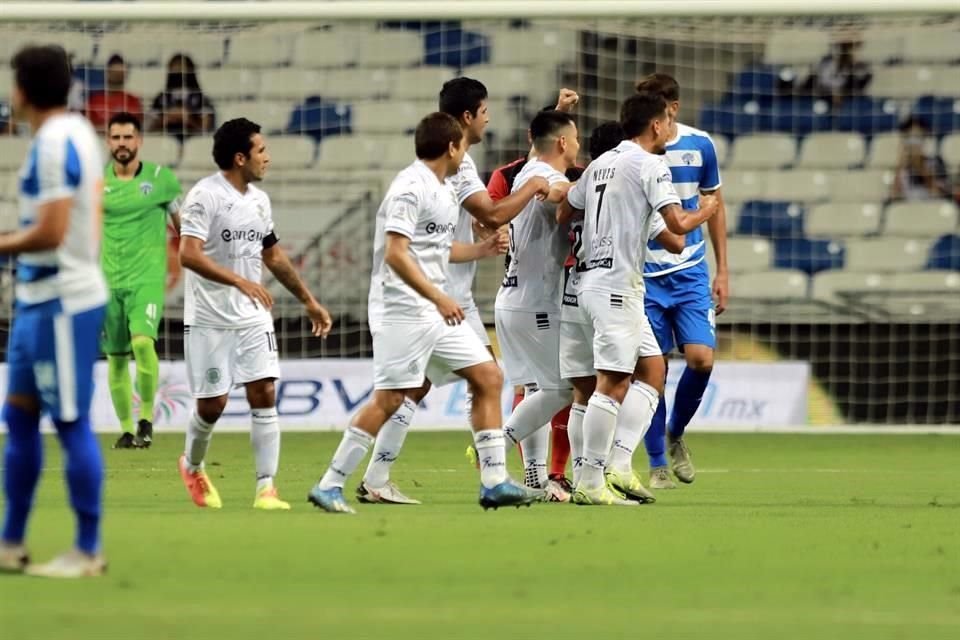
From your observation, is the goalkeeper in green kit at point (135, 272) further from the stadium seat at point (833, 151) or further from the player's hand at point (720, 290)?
the stadium seat at point (833, 151)

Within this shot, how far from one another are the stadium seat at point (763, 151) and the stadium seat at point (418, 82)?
2.83 meters

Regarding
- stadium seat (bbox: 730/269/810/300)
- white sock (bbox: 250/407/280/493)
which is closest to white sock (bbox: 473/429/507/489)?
white sock (bbox: 250/407/280/493)

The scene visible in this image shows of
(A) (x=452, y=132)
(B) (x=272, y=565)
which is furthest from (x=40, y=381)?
(A) (x=452, y=132)

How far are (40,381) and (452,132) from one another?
292 centimetres

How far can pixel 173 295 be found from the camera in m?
16.7

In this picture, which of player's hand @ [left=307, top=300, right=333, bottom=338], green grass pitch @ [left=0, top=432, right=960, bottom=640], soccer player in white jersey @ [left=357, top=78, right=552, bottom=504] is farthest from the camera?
player's hand @ [left=307, top=300, right=333, bottom=338]

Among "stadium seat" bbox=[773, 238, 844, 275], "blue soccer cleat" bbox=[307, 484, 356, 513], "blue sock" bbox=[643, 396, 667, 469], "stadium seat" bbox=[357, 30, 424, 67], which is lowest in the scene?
"blue sock" bbox=[643, 396, 667, 469]

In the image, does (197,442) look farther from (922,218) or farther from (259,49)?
(922,218)

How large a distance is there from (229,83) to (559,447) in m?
8.83

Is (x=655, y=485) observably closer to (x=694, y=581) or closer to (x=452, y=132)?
(x=452, y=132)

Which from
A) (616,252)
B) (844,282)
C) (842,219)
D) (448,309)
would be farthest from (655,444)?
(842,219)

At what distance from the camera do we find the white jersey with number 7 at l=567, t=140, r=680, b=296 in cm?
890

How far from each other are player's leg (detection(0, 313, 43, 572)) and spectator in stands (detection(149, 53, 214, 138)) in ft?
37.7

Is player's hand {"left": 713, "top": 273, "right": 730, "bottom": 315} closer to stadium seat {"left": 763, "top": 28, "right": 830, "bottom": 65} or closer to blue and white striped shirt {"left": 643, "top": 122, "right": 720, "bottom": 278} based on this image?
blue and white striped shirt {"left": 643, "top": 122, "right": 720, "bottom": 278}
